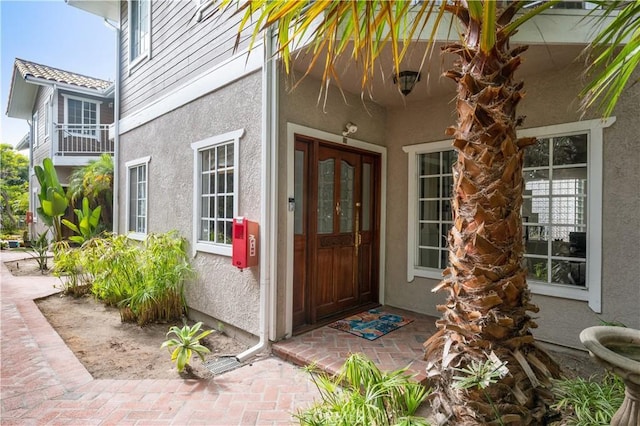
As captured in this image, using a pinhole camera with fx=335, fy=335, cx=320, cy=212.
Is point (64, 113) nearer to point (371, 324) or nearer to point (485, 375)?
point (371, 324)

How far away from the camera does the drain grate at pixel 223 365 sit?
4268mm

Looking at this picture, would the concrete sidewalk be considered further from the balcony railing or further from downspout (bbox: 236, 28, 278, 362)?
the balcony railing

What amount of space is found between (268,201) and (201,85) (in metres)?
3.05

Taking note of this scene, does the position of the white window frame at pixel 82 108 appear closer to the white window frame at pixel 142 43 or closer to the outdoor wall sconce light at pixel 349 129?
the white window frame at pixel 142 43

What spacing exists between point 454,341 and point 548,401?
2.59 feet

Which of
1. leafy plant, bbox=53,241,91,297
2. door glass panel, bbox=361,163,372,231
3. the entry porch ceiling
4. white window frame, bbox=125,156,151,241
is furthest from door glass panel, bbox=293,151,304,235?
leafy plant, bbox=53,241,91,297

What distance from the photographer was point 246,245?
15.6ft

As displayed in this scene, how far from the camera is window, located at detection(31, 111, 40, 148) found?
18.8 meters

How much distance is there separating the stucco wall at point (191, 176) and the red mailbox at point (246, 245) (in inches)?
6.8

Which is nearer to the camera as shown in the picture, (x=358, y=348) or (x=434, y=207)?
(x=358, y=348)

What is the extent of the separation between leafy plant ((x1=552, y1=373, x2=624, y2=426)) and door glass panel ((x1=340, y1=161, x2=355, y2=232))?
3656 mm

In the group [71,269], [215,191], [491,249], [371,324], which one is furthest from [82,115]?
[491,249]

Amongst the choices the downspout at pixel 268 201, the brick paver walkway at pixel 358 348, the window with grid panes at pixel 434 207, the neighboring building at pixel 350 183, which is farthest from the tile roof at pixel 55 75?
the brick paver walkway at pixel 358 348

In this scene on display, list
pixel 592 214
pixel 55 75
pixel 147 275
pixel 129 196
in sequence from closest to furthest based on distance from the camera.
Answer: pixel 592 214
pixel 147 275
pixel 129 196
pixel 55 75
